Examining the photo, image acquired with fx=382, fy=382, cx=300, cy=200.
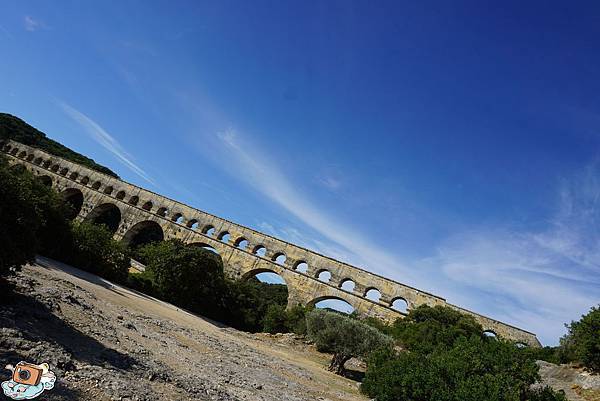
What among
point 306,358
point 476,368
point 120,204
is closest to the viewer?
point 476,368

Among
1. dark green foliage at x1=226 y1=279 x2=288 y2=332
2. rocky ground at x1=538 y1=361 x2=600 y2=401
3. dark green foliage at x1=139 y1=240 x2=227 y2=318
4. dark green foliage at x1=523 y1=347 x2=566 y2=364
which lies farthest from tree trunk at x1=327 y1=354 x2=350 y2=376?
dark green foliage at x1=226 y1=279 x2=288 y2=332

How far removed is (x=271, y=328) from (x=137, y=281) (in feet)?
35.9

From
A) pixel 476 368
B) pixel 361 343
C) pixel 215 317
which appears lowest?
pixel 215 317

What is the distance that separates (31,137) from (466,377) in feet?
276

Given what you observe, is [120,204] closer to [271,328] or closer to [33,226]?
[271,328]

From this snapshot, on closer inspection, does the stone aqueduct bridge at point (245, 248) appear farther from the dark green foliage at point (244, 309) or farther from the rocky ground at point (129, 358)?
the rocky ground at point (129, 358)

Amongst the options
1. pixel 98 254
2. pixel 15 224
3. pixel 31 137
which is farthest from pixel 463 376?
pixel 31 137

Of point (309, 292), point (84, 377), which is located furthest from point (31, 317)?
point (309, 292)

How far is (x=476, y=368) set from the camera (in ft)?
39.2

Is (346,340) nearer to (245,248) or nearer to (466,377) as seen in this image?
(466,377)

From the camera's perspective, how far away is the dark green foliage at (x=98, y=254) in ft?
76.5

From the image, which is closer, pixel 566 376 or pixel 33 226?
pixel 33 226

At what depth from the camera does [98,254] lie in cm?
2414

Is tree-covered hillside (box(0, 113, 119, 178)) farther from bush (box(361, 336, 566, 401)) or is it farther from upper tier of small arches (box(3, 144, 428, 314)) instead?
bush (box(361, 336, 566, 401))
